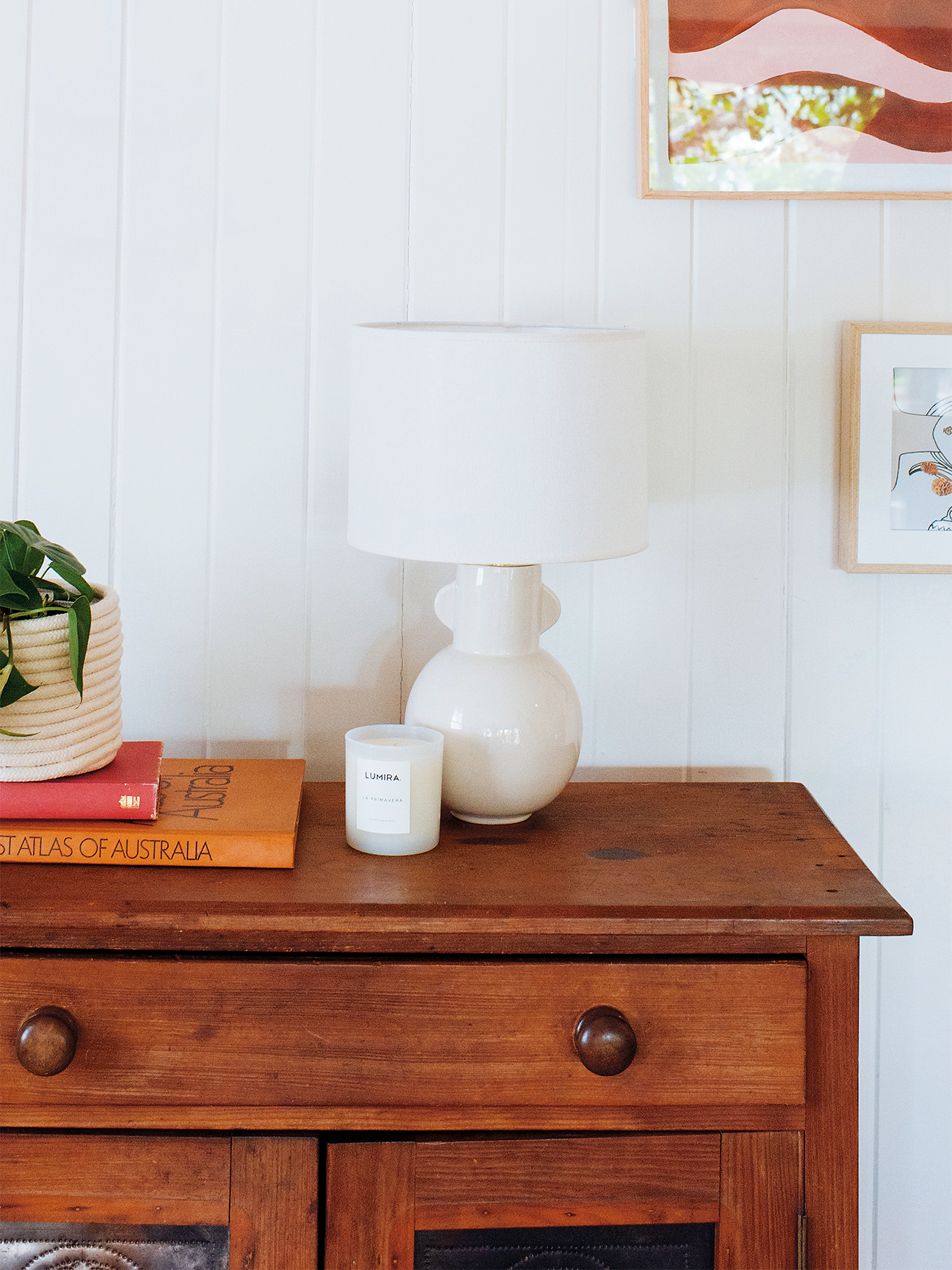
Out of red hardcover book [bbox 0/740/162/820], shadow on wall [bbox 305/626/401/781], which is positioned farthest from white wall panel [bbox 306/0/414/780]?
red hardcover book [bbox 0/740/162/820]

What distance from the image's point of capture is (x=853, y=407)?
1.26m

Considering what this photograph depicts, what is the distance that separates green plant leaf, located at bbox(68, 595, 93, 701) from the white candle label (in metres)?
0.25

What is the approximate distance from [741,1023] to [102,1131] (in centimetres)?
51

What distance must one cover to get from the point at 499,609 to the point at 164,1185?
1.83 feet

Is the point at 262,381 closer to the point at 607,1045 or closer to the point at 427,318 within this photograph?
the point at 427,318

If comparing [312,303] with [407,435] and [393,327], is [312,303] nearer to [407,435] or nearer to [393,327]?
[393,327]

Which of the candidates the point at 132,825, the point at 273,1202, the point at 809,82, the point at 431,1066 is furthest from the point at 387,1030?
the point at 809,82

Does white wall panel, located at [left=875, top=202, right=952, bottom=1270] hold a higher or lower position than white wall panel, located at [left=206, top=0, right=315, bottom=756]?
lower

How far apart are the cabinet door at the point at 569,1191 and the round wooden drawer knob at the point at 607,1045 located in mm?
73

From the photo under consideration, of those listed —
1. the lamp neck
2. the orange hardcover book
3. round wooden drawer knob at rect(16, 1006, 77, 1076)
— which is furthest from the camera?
the lamp neck

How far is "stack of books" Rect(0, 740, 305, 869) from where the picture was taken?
96 cm

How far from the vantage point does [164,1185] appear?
2.91 ft

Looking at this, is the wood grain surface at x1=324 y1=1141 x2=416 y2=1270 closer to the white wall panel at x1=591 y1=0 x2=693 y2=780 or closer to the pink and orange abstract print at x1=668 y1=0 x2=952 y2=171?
the white wall panel at x1=591 y1=0 x2=693 y2=780

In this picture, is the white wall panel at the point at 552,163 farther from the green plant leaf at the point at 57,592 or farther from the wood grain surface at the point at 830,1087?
the wood grain surface at the point at 830,1087
